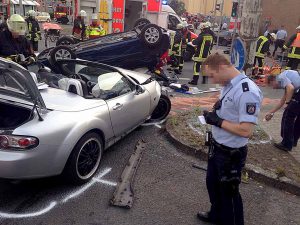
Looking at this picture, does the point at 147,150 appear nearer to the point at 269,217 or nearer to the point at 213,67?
the point at 269,217

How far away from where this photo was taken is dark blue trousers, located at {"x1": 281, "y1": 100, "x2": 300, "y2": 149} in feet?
16.9

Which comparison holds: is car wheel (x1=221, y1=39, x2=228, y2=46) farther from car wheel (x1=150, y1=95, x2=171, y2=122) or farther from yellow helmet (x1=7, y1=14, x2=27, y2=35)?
yellow helmet (x1=7, y1=14, x2=27, y2=35)

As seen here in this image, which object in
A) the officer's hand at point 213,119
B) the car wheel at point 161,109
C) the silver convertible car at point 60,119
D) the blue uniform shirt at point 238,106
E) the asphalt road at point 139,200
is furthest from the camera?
the car wheel at point 161,109

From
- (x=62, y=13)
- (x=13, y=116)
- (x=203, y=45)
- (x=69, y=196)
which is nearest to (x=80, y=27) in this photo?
(x=203, y=45)

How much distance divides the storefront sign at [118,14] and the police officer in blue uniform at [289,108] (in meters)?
10.9

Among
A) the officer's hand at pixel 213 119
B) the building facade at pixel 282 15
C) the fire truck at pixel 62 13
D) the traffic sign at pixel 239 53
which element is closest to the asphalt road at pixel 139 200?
the officer's hand at pixel 213 119

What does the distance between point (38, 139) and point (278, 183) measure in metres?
2.97

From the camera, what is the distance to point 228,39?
24969mm

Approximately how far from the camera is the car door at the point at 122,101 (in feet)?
14.9

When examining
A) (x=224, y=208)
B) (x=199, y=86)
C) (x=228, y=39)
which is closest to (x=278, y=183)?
(x=224, y=208)

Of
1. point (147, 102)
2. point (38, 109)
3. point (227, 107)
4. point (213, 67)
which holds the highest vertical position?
point (213, 67)

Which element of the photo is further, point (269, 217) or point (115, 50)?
point (115, 50)

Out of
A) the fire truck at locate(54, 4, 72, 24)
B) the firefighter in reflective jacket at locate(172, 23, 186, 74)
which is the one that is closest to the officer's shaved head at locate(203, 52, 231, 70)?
the firefighter in reflective jacket at locate(172, 23, 186, 74)

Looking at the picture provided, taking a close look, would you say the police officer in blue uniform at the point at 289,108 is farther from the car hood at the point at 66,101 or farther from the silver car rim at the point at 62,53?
the silver car rim at the point at 62,53
